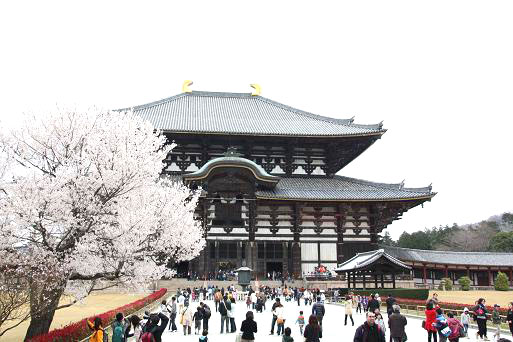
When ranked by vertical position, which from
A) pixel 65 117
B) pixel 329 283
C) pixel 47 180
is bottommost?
pixel 329 283

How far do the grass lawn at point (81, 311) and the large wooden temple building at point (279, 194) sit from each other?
32.3 feet

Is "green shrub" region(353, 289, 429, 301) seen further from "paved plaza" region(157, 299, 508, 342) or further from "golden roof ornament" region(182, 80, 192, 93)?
"golden roof ornament" region(182, 80, 192, 93)

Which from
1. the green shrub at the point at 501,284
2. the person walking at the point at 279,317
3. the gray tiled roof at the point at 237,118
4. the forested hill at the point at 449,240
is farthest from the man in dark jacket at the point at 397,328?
the forested hill at the point at 449,240

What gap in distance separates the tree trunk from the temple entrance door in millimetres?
31499

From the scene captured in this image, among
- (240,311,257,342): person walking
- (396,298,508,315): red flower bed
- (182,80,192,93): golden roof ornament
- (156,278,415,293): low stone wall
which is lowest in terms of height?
(396,298,508,315): red flower bed

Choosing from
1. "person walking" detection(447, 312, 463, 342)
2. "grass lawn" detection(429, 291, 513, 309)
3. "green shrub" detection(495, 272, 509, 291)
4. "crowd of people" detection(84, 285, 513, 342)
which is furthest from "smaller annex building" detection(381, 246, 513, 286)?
"person walking" detection(447, 312, 463, 342)

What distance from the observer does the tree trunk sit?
17672 mm

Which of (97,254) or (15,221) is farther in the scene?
(97,254)

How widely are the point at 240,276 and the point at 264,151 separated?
17.6 meters

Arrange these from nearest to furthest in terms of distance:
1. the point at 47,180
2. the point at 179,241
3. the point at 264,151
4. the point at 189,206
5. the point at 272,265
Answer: the point at 47,180 → the point at 179,241 → the point at 189,206 → the point at 272,265 → the point at 264,151

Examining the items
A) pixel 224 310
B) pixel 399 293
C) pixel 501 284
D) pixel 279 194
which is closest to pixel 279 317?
pixel 224 310

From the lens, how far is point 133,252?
1994 cm

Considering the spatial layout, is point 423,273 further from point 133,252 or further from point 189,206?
point 133,252

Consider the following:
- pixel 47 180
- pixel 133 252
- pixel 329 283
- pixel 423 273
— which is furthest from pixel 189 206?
pixel 423 273
